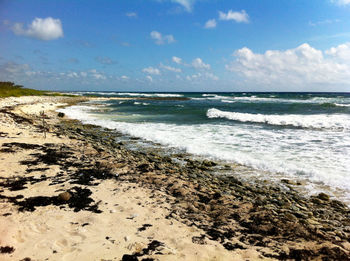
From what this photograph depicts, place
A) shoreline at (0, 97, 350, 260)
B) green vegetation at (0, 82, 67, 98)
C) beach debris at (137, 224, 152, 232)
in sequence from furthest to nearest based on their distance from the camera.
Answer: green vegetation at (0, 82, 67, 98)
beach debris at (137, 224, 152, 232)
shoreline at (0, 97, 350, 260)

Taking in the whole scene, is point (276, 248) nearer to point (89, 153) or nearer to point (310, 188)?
point (310, 188)

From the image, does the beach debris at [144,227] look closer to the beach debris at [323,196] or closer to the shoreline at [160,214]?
the shoreline at [160,214]

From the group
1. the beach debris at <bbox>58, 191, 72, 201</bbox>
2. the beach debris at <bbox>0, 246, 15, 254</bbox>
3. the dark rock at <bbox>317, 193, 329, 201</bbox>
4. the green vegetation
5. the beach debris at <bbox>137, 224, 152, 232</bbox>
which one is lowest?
the dark rock at <bbox>317, 193, 329, 201</bbox>

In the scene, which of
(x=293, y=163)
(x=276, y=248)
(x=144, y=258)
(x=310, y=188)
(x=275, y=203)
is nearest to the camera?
(x=144, y=258)

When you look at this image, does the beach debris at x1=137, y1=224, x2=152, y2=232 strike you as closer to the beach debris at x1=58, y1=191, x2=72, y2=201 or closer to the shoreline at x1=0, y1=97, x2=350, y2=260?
the shoreline at x1=0, y1=97, x2=350, y2=260

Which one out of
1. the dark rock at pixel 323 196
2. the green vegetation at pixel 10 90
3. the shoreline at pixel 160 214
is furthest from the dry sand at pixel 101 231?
the green vegetation at pixel 10 90

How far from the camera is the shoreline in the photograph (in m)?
3.33

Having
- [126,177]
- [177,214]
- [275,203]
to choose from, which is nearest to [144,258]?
[177,214]

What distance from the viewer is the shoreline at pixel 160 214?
3334 millimetres

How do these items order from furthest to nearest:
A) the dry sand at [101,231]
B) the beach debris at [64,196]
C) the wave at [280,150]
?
the wave at [280,150], the beach debris at [64,196], the dry sand at [101,231]

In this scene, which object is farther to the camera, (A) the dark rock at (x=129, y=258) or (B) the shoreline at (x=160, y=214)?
(B) the shoreline at (x=160, y=214)

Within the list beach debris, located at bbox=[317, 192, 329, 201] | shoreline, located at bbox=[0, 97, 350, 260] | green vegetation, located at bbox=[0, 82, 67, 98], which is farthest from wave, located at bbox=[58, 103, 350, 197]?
green vegetation, located at bbox=[0, 82, 67, 98]

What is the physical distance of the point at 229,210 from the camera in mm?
4691

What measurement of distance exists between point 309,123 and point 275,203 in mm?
15711
